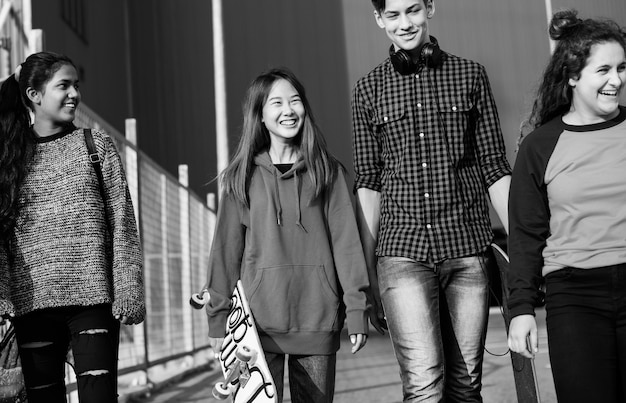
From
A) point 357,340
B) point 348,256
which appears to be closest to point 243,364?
point 357,340

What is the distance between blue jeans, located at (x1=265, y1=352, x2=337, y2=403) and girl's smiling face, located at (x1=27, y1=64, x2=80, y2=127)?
3.53ft

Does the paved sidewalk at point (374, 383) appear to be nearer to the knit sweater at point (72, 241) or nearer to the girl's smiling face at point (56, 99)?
the knit sweater at point (72, 241)

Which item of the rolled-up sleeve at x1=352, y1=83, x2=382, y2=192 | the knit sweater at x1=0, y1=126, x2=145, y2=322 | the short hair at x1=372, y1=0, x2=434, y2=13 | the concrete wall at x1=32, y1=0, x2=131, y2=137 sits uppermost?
the concrete wall at x1=32, y1=0, x2=131, y2=137

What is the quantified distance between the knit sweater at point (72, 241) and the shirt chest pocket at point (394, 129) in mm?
878

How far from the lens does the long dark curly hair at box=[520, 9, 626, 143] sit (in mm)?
2613

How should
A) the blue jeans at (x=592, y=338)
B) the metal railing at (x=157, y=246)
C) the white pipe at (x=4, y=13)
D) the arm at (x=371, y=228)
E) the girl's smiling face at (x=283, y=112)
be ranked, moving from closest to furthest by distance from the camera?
the blue jeans at (x=592, y=338) < the arm at (x=371, y=228) < the girl's smiling face at (x=283, y=112) < the white pipe at (x=4, y=13) < the metal railing at (x=157, y=246)

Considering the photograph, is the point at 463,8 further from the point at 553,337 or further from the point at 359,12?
the point at 553,337

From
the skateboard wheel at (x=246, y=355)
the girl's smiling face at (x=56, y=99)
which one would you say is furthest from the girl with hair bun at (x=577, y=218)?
the girl's smiling face at (x=56, y=99)

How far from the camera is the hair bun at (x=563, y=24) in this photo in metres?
2.71

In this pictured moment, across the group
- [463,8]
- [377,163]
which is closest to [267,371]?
[377,163]

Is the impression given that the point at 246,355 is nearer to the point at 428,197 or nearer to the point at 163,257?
the point at 428,197

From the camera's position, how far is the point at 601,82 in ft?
8.37

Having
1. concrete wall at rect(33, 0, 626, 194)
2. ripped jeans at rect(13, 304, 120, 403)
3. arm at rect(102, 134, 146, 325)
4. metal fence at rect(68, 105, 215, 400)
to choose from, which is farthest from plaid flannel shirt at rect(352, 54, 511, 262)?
concrete wall at rect(33, 0, 626, 194)

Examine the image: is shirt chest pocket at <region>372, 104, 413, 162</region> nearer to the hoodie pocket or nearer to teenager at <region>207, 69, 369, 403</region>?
teenager at <region>207, 69, 369, 403</region>
